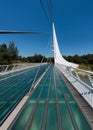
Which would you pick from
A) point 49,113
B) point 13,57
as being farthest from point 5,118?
point 13,57

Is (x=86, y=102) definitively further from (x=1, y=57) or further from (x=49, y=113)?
(x=1, y=57)

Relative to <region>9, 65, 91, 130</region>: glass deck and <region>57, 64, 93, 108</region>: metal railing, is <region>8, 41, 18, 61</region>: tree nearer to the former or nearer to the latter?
<region>57, 64, 93, 108</region>: metal railing

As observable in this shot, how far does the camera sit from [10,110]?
2596 millimetres

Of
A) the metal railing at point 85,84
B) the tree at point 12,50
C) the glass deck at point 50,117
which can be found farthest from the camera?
the tree at point 12,50

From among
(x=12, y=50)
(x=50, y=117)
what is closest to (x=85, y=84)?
(x=50, y=117)

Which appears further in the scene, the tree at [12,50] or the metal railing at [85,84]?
the tree at [12,50]

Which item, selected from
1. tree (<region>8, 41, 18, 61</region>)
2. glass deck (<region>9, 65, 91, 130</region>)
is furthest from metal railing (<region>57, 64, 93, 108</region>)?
tree (<region>8, 41, 18, 61</region>)

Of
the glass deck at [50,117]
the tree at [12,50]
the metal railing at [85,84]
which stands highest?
the tree at [12,50]

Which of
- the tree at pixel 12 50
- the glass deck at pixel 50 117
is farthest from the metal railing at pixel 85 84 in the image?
the tree at pixel 12 50

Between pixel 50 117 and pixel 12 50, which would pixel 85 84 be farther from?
pixel 12 50

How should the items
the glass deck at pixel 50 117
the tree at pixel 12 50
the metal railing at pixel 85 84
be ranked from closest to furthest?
Answer: 1. the glass deck at pixel 50 117
2. the metal railing at pixel 85 84
3. the tree at pixel 12 50

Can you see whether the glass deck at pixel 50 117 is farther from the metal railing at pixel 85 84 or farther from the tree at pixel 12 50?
the tree at pixel 12 50

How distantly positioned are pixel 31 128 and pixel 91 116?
0.97 metres

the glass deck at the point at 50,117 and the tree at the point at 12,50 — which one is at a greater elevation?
the tree at the point at 12,50
